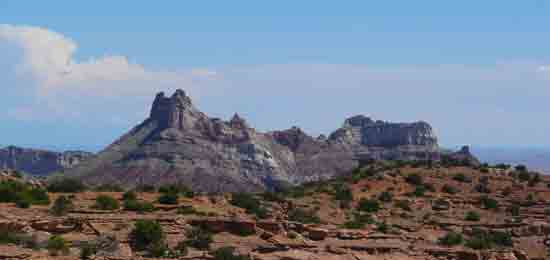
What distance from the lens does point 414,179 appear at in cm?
6469

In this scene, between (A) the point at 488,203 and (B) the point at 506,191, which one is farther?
(B) the point at 506,191

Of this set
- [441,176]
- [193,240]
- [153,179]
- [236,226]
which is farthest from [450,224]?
[153,179]

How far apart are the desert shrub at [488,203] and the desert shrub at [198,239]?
85.5 ft

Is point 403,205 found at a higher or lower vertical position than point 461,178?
lower

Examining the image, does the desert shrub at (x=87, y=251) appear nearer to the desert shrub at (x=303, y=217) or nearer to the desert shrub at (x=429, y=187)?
the desert shrub at (x=303, y=217)

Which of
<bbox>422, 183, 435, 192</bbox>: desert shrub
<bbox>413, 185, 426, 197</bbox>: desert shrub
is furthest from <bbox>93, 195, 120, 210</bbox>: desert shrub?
<bbox>422, 183, 435, 192</bbox>: desert shrub

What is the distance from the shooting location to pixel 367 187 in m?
63.1

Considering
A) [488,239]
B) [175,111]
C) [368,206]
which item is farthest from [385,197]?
[175,111]

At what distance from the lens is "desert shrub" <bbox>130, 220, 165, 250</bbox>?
29797mm

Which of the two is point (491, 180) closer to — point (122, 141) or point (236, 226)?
point (236, 226)

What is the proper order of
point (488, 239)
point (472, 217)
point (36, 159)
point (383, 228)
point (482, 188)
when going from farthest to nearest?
1. point (36, 159)
2. point (482, 188)
3. point (472, 217)
4. point (383, 228)
5. point (488, 239)

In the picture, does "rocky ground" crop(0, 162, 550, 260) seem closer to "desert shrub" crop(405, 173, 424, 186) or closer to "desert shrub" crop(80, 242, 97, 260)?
"desert shrub" crop(80, 242, 97, 260)

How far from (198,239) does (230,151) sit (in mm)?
119044

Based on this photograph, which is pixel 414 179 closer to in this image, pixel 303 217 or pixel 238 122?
pixel 303 217
